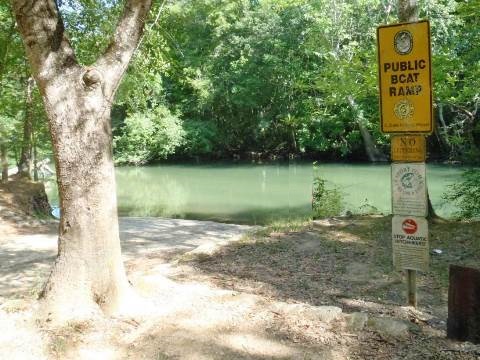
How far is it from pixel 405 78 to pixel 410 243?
3.88 ft

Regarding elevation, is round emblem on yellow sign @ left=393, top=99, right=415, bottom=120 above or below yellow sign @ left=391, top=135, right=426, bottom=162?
above

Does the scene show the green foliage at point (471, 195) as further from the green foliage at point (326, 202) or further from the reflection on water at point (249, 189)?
the green foliage at point (326, 202)

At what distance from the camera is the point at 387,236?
733 centimetres

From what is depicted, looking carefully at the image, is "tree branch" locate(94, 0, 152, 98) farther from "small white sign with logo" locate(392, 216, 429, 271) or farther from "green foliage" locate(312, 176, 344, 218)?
"green foliage" locate(312, 176, 344, 218)

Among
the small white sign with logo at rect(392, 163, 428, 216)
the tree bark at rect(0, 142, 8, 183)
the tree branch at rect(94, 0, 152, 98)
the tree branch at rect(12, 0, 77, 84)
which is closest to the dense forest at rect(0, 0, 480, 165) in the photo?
the tree bark at rect(0, 142, 8, 183)

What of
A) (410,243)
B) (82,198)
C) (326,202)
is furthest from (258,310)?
(326,202)

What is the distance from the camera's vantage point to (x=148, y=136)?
33.7m

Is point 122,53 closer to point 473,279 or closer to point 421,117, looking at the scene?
point 421,117

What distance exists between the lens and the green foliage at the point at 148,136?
109 ft

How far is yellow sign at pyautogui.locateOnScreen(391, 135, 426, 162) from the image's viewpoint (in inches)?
142

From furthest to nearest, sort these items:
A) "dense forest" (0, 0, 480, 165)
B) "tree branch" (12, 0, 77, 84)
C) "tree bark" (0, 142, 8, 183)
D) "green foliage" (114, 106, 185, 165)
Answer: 1. "green foliage" (114, 106, 185, 165)
2. "dense forest" (0, 0, 480, 165)
3. "tree bark" (0, 142, 8, 183)
4. "tree branch" (12, 0, 77, 84)

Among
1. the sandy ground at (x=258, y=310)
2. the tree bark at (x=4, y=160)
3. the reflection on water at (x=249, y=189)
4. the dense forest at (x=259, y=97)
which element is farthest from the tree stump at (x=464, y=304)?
the tree bark at (x=4, y=160)

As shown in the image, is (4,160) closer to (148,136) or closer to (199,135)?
(148,136)

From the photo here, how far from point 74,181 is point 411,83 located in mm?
2434
